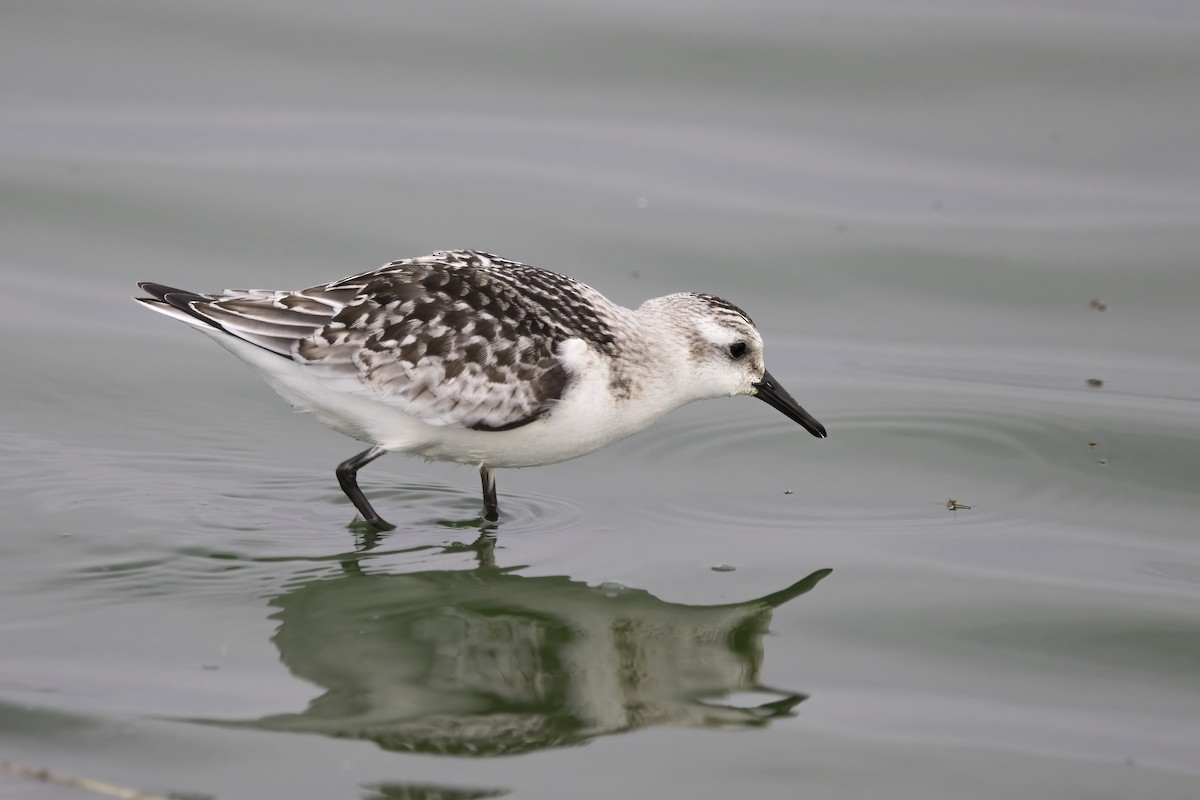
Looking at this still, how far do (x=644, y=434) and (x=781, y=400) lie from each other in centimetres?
164

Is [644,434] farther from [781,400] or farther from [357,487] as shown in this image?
[357,487]

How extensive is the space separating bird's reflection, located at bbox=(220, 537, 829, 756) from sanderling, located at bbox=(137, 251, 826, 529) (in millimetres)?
723

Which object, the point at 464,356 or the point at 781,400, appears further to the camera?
the point at 781,400

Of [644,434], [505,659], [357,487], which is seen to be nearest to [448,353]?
[357,487]

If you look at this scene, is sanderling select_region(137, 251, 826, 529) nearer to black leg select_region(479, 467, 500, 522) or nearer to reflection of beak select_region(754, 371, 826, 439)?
black leg select_region(479, 467, 500, 522)

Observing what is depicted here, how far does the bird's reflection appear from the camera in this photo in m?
6.60

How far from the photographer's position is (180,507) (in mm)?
8797

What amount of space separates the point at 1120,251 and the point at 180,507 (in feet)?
26.3

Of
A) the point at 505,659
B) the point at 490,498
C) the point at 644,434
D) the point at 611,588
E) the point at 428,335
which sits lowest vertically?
the point at 505,659

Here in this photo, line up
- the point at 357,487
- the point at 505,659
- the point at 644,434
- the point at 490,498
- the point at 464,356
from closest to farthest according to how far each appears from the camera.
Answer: the point at 505,659 < the point at 464,356 < the point at 357,487 < the point at 490,498 < the point at 644,434

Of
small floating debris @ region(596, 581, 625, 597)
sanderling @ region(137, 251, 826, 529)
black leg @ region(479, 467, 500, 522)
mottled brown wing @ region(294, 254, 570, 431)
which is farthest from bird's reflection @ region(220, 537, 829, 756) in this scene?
mottled brown wing @ region(294, 254, 570, 431)

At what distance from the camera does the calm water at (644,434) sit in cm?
669

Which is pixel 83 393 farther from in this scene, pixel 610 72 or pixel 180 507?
pixel 610 72

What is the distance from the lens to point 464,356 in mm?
8250
